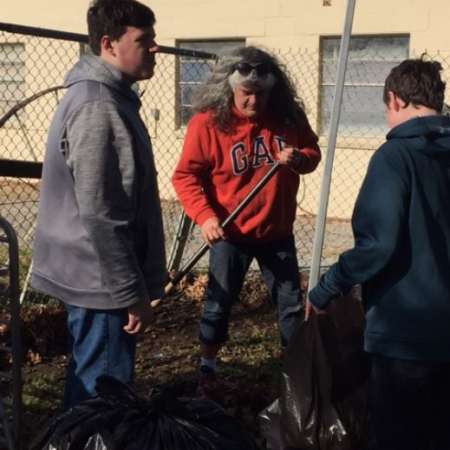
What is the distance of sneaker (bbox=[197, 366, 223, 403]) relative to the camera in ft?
Answer: 15.5

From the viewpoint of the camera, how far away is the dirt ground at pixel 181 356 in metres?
4.73

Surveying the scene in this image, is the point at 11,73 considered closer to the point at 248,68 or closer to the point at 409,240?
the point at 248,68

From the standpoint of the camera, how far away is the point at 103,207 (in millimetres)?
3057

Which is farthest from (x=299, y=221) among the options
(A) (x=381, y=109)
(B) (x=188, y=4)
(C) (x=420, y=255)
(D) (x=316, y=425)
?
(C) (x=420, y=255)

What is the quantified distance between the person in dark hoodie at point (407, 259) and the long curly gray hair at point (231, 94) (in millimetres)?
1440

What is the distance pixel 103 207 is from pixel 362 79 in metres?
8.85

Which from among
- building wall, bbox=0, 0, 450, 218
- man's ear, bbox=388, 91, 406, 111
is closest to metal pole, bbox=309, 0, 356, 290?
man's ear, bbox=388, 91, 406, 111

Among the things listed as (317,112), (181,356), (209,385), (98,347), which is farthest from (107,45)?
(317,112)

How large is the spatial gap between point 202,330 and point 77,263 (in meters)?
1.68

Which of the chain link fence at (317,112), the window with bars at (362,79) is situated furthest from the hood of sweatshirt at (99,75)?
the window with bars at (362,79)

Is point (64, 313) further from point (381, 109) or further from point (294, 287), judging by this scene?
point (381, 109)

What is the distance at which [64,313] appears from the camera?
577cm

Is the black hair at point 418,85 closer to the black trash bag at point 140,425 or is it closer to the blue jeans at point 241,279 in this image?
the black trash bag at point 140,425

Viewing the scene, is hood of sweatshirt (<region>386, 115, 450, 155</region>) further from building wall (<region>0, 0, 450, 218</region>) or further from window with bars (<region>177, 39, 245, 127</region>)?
window with bars (<region>177, 39, 245, 127</region>)
